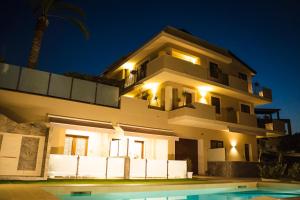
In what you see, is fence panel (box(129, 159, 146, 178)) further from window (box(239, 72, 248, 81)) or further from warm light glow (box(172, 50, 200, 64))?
window (box(239, 72, 248, 81))

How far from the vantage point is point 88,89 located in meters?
17.7

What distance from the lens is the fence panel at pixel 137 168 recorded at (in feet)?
50.1

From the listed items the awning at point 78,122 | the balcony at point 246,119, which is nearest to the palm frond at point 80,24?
the awning at point 78,122

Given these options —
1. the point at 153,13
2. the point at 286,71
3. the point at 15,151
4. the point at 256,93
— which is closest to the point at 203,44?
the point at 256,93

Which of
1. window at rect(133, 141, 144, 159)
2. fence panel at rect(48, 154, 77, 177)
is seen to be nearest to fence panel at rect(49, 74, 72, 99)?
fence panel at rect(48, 154, 77, 177)

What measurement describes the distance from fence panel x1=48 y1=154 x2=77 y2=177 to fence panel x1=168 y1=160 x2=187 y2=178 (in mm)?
6206

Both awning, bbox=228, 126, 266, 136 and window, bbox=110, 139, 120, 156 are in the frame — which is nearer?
window, bbox=110, 139, 120, 156

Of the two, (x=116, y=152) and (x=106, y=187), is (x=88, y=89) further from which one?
(x=106, y=187)

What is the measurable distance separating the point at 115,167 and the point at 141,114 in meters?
5.43

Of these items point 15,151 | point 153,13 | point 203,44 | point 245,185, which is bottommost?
point 245,185

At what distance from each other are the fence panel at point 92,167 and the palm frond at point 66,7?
1270 centimetres

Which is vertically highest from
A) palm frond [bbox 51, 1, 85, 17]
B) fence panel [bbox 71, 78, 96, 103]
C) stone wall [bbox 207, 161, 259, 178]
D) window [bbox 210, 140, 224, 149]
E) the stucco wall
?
palm frond [bbox 51, 1, 85, 17]

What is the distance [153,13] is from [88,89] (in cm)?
4770

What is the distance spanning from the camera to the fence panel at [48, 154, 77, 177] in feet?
43.1
